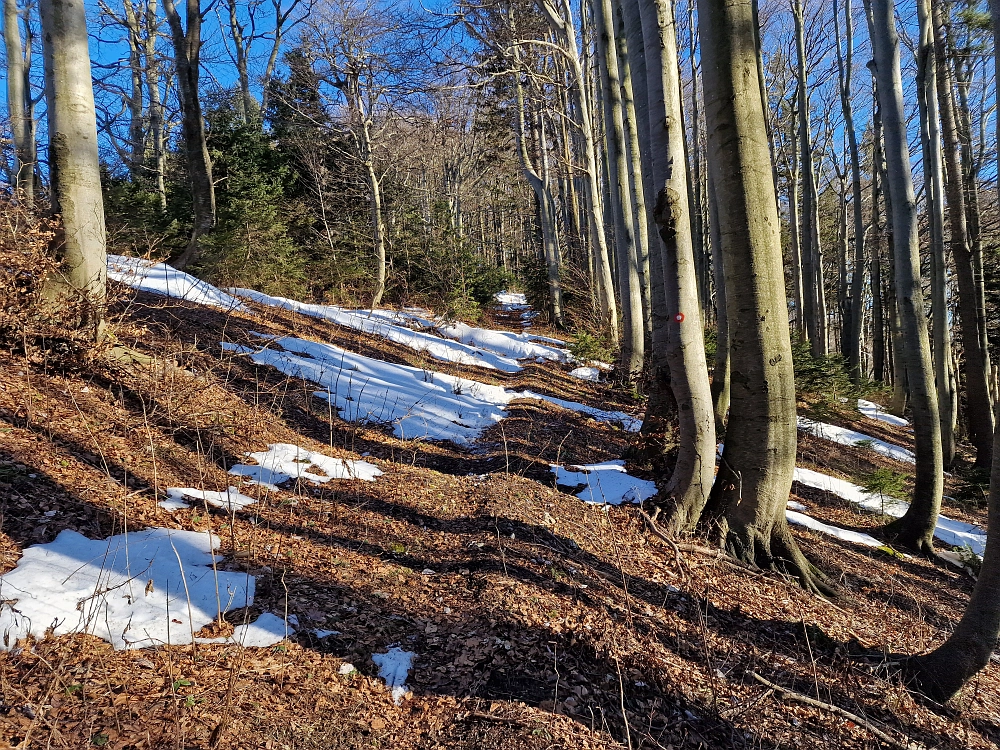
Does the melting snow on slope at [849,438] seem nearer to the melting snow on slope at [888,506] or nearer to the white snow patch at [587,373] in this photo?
the melting snow on slope at [888,506]

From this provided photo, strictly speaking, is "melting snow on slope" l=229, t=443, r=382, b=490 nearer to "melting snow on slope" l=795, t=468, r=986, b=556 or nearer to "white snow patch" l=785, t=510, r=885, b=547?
"white snow patch" l=785, t=510, r=885, b=547

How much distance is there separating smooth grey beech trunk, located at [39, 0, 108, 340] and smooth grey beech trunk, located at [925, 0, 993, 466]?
11.8 metres

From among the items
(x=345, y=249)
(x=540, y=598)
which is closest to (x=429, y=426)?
(x=540, y=598)

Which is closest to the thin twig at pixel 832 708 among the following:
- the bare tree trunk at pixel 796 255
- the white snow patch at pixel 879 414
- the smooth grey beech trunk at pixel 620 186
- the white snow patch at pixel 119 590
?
the white snow patch at pixel 119 590

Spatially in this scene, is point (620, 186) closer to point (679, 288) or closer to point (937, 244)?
point (679, 288)

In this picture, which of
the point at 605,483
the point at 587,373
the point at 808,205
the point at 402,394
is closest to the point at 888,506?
the point at 605,483

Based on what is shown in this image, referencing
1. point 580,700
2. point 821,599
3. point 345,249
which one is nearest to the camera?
point 580,700

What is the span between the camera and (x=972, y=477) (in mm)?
7625

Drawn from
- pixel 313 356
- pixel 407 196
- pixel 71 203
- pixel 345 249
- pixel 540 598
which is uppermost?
pixel 407 196

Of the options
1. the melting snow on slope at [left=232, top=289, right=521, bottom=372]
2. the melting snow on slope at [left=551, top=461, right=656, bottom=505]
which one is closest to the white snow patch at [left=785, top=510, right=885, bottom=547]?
the melting snow on slope at [left=551, top=461, right=656, bottom=505]

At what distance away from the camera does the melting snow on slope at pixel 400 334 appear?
9789 millimetres

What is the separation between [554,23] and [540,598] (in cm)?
1039

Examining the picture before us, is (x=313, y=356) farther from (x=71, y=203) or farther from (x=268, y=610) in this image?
(x=268, y=610)

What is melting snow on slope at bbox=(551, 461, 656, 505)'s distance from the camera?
15.4 feet
